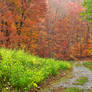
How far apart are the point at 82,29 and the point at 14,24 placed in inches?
1230

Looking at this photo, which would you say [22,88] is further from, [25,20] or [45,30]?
[45,30]

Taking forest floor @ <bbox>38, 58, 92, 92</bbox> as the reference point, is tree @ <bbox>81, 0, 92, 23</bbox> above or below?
above

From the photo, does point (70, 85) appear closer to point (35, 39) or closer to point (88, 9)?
point (88, 9)

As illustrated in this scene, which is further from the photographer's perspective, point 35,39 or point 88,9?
point 35,39

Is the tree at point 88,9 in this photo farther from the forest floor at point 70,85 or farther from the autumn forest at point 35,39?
the forest floor at point 70,85

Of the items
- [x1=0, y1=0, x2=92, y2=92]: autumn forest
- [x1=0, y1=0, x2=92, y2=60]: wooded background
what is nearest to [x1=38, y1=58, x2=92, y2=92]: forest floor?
[x1=0, y1=0, x2=92, y2=92]: autumn forest

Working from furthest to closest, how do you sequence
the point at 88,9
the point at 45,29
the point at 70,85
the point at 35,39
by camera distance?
1. the point at 45,29
2. the point at 35,39
3. the point at 88,9
4. the point at 70,85

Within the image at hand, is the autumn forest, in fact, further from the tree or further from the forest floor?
the forest floor

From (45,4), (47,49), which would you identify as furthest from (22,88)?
(47,49)

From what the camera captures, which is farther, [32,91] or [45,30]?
[45,30]

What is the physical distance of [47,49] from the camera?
105 ft

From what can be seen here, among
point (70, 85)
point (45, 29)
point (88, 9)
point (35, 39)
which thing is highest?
point (88, 9)

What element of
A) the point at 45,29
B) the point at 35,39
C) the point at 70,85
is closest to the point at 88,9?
the point at 35,39

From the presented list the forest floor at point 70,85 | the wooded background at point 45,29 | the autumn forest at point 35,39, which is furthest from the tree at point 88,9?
the forest floor at point 70,85
